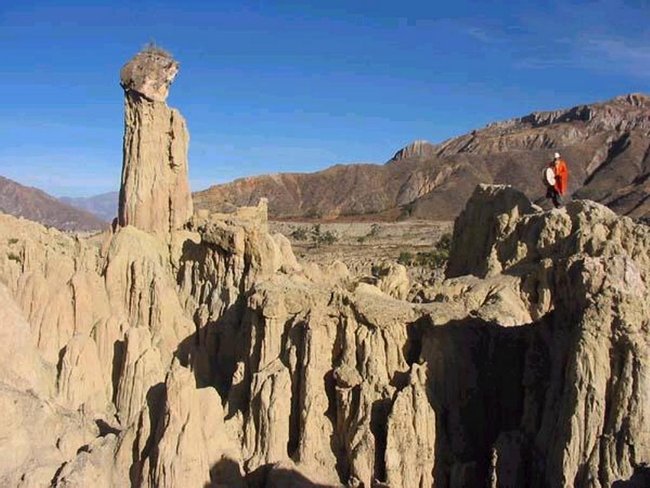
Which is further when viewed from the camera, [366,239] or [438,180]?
[438,180]

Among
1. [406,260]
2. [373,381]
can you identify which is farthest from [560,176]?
[406,260]

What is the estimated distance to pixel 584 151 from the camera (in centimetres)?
16912

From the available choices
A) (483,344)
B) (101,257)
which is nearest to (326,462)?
(483,344)

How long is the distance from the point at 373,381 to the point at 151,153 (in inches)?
526

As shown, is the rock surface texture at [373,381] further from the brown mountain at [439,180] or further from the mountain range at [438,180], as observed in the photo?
the brown mountain at [439,180]

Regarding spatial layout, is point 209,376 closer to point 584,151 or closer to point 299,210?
point 299,210

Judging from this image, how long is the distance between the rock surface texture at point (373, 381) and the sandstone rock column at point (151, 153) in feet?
16.4

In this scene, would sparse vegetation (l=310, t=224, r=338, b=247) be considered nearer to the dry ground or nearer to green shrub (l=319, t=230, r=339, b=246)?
green shrub (l=319, t=230, r=339, b=246)

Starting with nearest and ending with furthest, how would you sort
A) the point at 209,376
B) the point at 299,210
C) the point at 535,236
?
the point at 535,236 → the point at 209,376 → the point at 299,210

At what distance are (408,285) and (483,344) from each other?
20.1ft

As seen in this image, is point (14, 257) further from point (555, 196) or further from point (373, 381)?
point (555, 196)

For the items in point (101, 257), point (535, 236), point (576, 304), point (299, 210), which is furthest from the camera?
point (299, 210)

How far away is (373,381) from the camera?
653 inches

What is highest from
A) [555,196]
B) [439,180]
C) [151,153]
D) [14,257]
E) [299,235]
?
[439,180]
